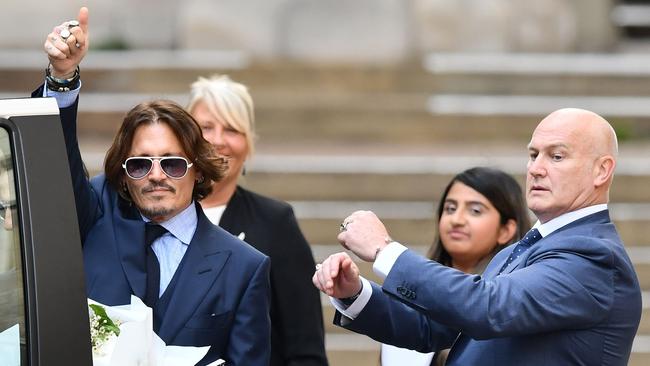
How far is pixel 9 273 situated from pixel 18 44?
9.30 metres

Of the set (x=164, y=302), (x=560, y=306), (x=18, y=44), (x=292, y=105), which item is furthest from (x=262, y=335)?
(x=18, y=44)

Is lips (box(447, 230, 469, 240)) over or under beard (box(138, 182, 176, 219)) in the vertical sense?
under

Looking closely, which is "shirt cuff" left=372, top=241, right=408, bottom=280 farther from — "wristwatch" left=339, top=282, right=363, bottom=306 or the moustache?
the moustache

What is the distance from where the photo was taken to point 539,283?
3.43 metres

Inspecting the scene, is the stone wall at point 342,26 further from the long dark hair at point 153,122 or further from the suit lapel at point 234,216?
the long dark hair at point 153,122

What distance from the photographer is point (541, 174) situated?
12.0 feet

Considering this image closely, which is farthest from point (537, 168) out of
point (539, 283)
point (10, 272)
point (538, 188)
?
point (10, 272)

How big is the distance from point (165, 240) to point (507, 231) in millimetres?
1597

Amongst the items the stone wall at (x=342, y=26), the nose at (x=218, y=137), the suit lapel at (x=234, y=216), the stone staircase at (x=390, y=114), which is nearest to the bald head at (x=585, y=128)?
the suit lapel at (x=234, y=216)

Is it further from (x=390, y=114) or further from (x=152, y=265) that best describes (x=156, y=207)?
(x=390, y=114)

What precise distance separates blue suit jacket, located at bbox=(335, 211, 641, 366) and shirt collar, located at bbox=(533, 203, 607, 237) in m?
0.01

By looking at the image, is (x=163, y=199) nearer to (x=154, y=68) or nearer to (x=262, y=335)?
(x=262, y=335)

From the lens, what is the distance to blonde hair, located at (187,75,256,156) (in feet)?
16.9

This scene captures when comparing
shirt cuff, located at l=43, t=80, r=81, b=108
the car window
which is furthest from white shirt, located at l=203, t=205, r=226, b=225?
the car window
